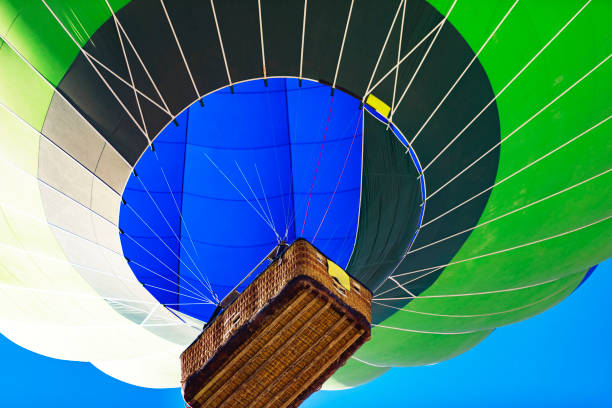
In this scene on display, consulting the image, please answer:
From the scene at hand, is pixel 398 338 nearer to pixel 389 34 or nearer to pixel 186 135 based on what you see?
pixel 186 135

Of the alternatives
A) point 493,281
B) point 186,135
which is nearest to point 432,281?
point 493,281

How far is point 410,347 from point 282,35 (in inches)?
141

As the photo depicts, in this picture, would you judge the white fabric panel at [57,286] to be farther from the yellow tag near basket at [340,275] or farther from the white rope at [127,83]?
the yellow tag near basket at [340,275]

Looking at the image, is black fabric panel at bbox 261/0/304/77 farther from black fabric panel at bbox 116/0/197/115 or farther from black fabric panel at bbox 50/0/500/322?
black fabric panel at bbox 116/0/197/115

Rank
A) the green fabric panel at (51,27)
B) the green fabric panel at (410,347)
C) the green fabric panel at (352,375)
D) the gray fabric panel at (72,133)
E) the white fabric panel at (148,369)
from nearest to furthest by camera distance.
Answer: the green fabric panel at (51,27) → the gray fabric panel at (72,133) → the green fabric panel at (410,347) → the white fabric panel at (148,369) → the green fabric panel at (352,375)

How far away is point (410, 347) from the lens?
6.30m

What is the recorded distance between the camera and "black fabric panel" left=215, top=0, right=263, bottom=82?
153 inches

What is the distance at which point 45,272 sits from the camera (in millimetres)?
5234

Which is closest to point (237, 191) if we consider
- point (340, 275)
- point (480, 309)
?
point (340, 275)

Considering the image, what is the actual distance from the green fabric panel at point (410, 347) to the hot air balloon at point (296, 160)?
3 cm

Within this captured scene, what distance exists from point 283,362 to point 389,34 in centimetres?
209

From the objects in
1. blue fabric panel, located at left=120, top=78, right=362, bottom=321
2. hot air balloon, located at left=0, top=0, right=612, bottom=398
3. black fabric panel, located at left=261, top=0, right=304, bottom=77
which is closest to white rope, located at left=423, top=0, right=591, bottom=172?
hot air balloon, located at left=0, top=0, right=612, bottom=398

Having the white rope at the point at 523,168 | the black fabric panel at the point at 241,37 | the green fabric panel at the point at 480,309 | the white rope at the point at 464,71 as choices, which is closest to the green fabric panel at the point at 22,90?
the black fabric panel at the point at 241,37

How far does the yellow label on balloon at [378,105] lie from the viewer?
4.25 m
